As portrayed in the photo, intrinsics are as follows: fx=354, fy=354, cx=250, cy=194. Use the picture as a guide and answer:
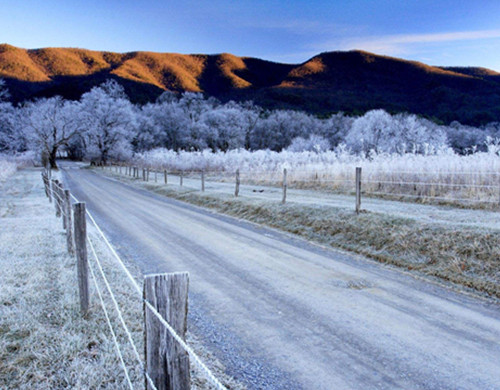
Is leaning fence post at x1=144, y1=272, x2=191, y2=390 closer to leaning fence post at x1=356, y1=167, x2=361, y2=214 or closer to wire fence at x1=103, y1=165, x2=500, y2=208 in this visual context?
leaning fence post at x1=356, y1=167, x2=361, y2=214

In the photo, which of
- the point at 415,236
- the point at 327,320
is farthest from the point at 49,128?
the point at 327,320

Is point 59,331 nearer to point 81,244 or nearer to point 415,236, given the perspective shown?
point 81,244

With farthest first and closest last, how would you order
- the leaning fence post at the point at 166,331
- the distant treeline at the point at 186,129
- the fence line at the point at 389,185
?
1. the distant treeline at the point at 186,129
2. the fence line at the point at 389,185
3. the leaning fence post at the point at 166,331

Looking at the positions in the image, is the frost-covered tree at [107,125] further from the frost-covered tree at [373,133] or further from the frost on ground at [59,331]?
the frost on ground at [59,331]

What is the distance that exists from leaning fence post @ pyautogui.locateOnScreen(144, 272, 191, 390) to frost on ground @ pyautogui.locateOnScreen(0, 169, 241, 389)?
143 centimetres

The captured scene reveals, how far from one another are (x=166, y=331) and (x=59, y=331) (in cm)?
274

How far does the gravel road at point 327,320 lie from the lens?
330 cm

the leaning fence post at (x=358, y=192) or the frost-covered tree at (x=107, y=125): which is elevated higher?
the frost-covered tree at (x=107, y=125)

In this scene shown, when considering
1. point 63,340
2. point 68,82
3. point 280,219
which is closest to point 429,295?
point 63,340

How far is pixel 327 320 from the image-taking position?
4414mm

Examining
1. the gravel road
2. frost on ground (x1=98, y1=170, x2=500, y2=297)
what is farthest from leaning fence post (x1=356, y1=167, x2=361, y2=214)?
the gravel road

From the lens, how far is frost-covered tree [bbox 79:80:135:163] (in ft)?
179

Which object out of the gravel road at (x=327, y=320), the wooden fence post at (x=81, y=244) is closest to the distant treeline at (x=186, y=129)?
the gravel road at (x=327, y=320)

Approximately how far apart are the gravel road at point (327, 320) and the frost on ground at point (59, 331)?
573mm
